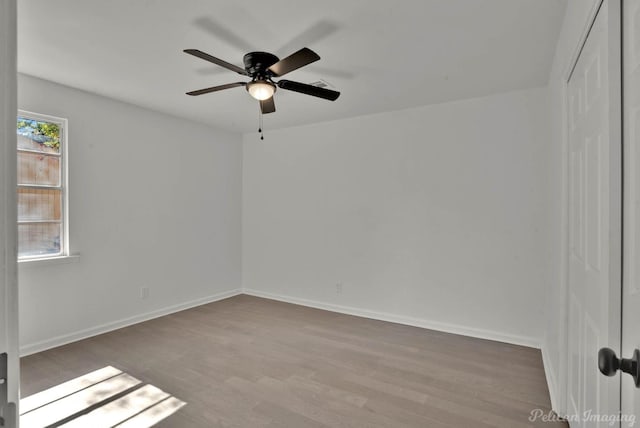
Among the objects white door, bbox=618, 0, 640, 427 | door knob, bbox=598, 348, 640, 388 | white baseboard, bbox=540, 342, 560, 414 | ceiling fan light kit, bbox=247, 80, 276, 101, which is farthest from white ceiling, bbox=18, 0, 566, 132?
white baseboard, bbox=540, 342, 560, 414

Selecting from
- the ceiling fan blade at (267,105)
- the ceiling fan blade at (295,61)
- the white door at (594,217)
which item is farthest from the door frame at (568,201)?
the ceiling fan blade at (267,105)

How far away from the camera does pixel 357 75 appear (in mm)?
3012

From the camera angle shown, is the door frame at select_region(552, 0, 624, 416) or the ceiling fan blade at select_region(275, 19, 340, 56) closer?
the door frame at select_region(552, 0, 624, 416)

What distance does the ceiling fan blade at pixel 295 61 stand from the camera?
6.52 ft

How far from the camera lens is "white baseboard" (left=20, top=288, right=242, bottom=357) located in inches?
123

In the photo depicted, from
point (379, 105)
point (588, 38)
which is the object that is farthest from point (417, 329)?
point (588, 38)

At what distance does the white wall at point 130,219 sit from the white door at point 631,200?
4077 mm

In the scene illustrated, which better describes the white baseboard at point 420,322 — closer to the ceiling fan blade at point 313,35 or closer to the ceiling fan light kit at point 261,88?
the ceiling fan light kit at point 261,88

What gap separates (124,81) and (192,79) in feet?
2.12

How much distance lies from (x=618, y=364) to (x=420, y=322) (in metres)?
3.15

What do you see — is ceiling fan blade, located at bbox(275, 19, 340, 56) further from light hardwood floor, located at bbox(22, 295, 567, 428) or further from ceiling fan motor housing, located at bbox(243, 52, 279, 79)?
light hardwood floor, located at bbox(22, 295, 567, 428)

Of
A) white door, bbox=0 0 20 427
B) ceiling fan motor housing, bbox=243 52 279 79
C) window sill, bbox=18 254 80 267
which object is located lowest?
window sill, bbox=18 254 80 267

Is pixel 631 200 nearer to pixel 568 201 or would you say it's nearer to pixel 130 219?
pixel 568 201

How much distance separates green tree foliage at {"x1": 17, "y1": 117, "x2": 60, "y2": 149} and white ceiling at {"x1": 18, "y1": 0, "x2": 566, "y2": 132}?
45 centimetres
